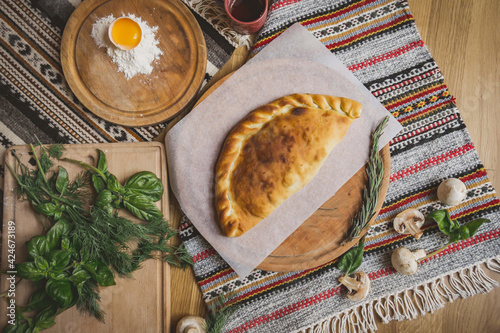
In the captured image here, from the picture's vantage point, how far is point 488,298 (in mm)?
2031

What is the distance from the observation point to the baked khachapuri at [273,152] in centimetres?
184

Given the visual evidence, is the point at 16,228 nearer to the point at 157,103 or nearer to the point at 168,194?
the point at 168,194

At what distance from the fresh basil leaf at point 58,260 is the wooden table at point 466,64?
2.17 ft

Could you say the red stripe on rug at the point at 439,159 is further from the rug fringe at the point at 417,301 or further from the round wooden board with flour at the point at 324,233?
the rug fringe at the point at 417,301

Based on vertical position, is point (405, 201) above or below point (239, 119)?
below

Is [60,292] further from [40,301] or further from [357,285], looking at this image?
[357,285]

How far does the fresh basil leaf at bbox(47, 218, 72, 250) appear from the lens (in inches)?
70.1

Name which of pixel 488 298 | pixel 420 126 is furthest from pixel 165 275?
pixel 488 298

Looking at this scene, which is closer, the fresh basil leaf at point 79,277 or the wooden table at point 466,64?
the fresh basil leaf at point 79,277

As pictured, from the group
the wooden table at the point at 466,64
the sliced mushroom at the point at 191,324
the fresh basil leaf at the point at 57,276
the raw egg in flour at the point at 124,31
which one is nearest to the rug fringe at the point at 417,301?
the wooden table at the point at 466,64

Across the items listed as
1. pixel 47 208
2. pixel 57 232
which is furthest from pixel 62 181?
pixel 57 232

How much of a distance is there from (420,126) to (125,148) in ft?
5.80

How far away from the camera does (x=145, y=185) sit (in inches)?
72.8

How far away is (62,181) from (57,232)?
10.9 inches
